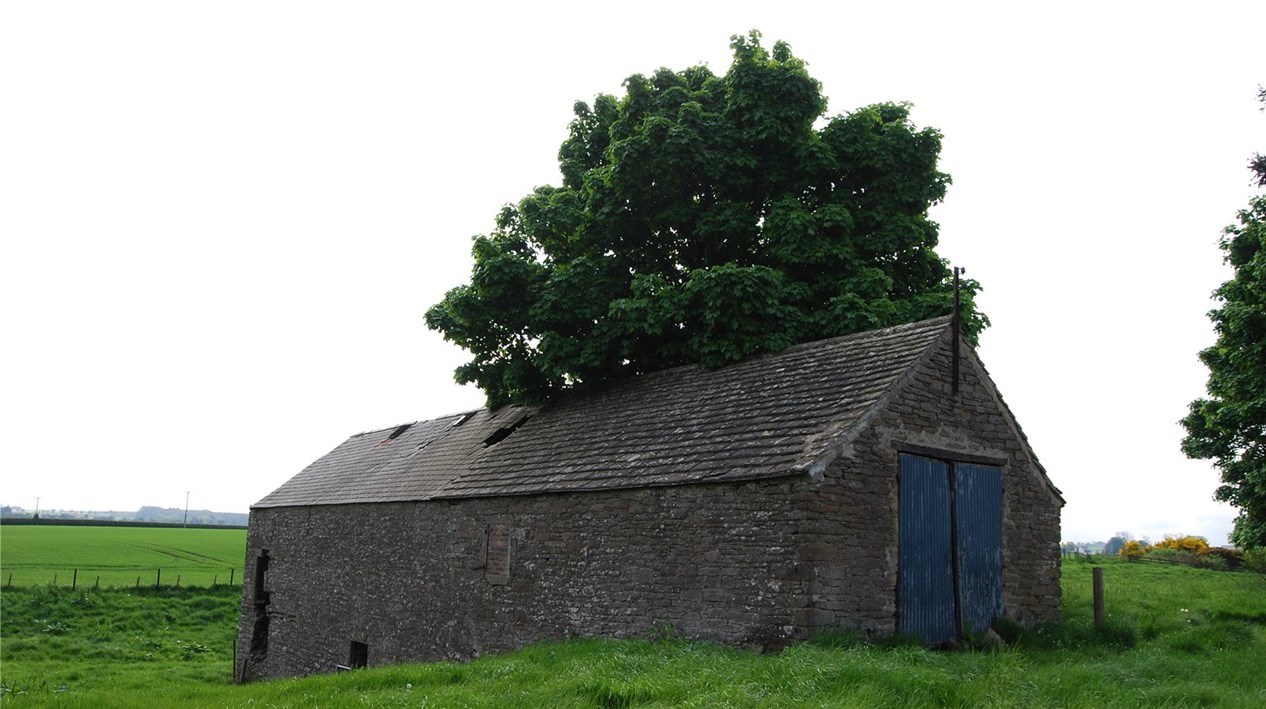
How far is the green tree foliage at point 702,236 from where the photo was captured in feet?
61.9

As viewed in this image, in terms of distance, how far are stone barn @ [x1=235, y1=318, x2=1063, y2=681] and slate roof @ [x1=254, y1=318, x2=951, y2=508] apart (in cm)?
5

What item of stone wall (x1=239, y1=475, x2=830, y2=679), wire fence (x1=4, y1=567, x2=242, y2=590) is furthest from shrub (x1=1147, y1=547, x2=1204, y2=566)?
wire fence (x1=4, y1=567, x2=242, y2=590)

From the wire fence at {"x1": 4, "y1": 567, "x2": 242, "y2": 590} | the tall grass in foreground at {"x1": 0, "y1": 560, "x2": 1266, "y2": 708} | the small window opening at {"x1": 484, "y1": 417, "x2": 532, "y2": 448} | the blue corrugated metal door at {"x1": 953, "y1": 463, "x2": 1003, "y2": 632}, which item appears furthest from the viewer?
the wire fence at {"x1": 4, "y1": 567, "x2": 242, "y2": 590}

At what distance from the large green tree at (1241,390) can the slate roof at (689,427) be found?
390 inches

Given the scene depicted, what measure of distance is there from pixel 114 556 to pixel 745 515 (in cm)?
4727

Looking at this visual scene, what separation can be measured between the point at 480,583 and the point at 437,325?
23.6 feet

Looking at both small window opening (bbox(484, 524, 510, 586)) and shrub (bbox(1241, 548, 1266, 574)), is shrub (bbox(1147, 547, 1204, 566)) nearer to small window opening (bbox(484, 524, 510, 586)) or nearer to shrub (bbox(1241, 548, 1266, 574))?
shrub (bbox(1241, 548, 1266, 574))

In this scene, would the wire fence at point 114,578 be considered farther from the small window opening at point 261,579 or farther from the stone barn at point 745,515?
the stone barn at point 745,515

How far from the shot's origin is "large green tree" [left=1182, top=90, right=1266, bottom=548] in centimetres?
2048

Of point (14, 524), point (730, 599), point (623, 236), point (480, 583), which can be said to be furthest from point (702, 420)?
point (14, 524)

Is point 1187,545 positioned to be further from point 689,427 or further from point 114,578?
point 114,578

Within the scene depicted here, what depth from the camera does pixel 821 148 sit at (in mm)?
20062

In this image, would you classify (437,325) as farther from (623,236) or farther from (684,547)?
(684,547)

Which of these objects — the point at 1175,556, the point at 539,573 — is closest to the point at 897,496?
the point at 539,573
